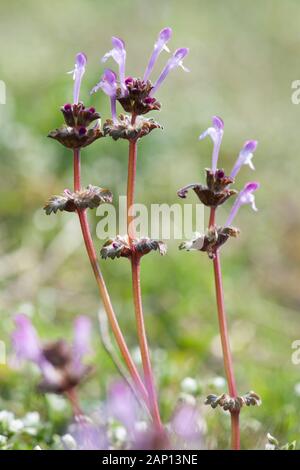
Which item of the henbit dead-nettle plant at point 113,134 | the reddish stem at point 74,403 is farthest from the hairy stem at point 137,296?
the reddish stem at point 74,403

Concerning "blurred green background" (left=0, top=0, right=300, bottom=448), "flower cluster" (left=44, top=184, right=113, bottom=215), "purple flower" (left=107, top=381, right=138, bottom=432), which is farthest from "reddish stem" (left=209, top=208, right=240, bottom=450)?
"blurred green background" (left=0, top=0, right=300, bottom=448)

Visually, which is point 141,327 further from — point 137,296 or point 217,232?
point 217,232

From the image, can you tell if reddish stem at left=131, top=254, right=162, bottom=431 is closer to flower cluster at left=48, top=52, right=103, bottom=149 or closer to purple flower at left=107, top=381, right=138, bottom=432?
flower cluster at left=48, top=52, right=103, bottom=149

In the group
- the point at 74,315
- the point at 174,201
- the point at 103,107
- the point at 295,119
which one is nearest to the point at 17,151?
the point at 103,107

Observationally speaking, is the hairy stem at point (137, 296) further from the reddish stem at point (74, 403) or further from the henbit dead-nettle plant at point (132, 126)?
the reddish stem at point (74, 403)

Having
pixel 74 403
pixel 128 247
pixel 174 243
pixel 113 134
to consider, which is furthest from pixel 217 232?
pixel 174 243

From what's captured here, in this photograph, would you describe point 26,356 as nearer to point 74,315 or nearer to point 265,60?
point 74,315
